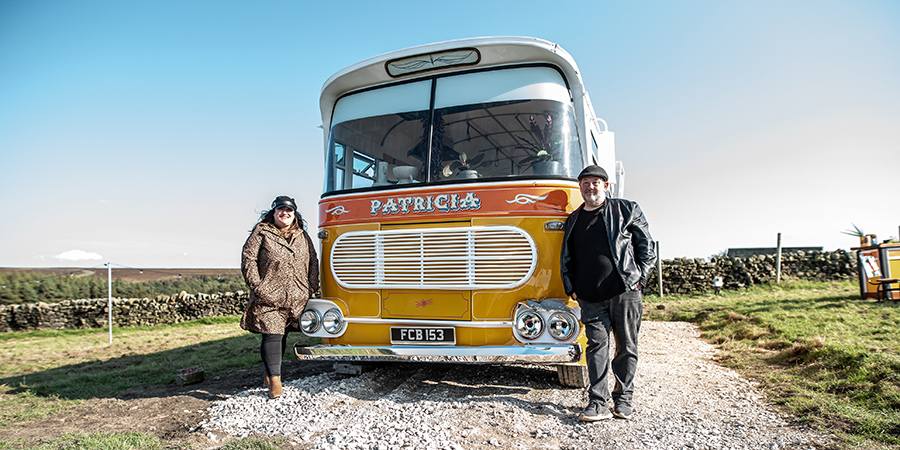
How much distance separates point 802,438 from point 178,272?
27878 millimetres

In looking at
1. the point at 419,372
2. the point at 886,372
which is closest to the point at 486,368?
the point at 419,372

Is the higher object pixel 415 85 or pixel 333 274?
pixel 415 85

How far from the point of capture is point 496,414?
3766 mm

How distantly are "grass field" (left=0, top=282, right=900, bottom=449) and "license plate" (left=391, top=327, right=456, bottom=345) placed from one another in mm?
1491

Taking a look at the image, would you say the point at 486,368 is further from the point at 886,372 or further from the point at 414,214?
the point at 886,372

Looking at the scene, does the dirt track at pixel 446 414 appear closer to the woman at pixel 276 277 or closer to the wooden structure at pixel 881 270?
the woman at pixel 276 277

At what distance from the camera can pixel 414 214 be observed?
→ 4.54 meters

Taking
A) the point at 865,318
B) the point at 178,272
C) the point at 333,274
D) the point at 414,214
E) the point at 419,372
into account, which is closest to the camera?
the point at 414,214

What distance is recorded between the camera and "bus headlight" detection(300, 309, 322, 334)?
184 inches

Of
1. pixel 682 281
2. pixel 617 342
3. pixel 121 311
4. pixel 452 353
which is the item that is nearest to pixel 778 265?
pixel 682 281

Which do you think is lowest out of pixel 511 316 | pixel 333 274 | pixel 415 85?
pixel 511 316

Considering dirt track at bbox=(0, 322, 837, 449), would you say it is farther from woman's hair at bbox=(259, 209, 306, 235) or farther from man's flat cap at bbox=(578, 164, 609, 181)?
man's flat cap at bbox=(578, 164, 609, 181)

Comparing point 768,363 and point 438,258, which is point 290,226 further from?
point 768,363

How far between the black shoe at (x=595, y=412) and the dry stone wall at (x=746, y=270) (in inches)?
594
